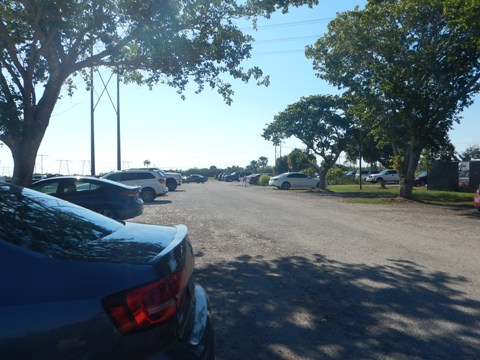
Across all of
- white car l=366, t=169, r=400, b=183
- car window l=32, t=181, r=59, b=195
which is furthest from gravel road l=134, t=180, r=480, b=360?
white car l=366, t=169, r=400, b=183

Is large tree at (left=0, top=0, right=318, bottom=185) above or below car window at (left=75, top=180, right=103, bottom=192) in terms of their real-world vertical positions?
above

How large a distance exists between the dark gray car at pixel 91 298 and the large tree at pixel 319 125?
37.0m

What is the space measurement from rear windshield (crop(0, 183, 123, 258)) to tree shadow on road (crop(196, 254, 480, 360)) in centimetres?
164

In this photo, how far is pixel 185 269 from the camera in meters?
2.89

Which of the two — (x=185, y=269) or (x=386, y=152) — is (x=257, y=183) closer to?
(x=386, y=152)

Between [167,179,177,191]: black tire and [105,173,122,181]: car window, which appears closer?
[105,173,122,181]: car window

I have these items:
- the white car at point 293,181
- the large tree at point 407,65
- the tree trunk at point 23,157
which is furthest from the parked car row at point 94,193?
the white car at point 293,181

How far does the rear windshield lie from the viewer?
258cm

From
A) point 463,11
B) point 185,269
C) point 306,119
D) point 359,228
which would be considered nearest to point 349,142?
point 306,119

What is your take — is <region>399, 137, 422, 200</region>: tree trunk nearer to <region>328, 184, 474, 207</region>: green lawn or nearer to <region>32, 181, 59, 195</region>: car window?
<region>328, 184, 474, 207</region>: green lawn

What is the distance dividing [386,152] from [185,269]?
55.9m

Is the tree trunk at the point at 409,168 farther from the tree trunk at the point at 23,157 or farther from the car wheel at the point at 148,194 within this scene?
the tree trunk at the point at 23,157

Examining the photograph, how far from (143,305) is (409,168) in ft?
72.7

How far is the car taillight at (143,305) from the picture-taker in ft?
7.41
